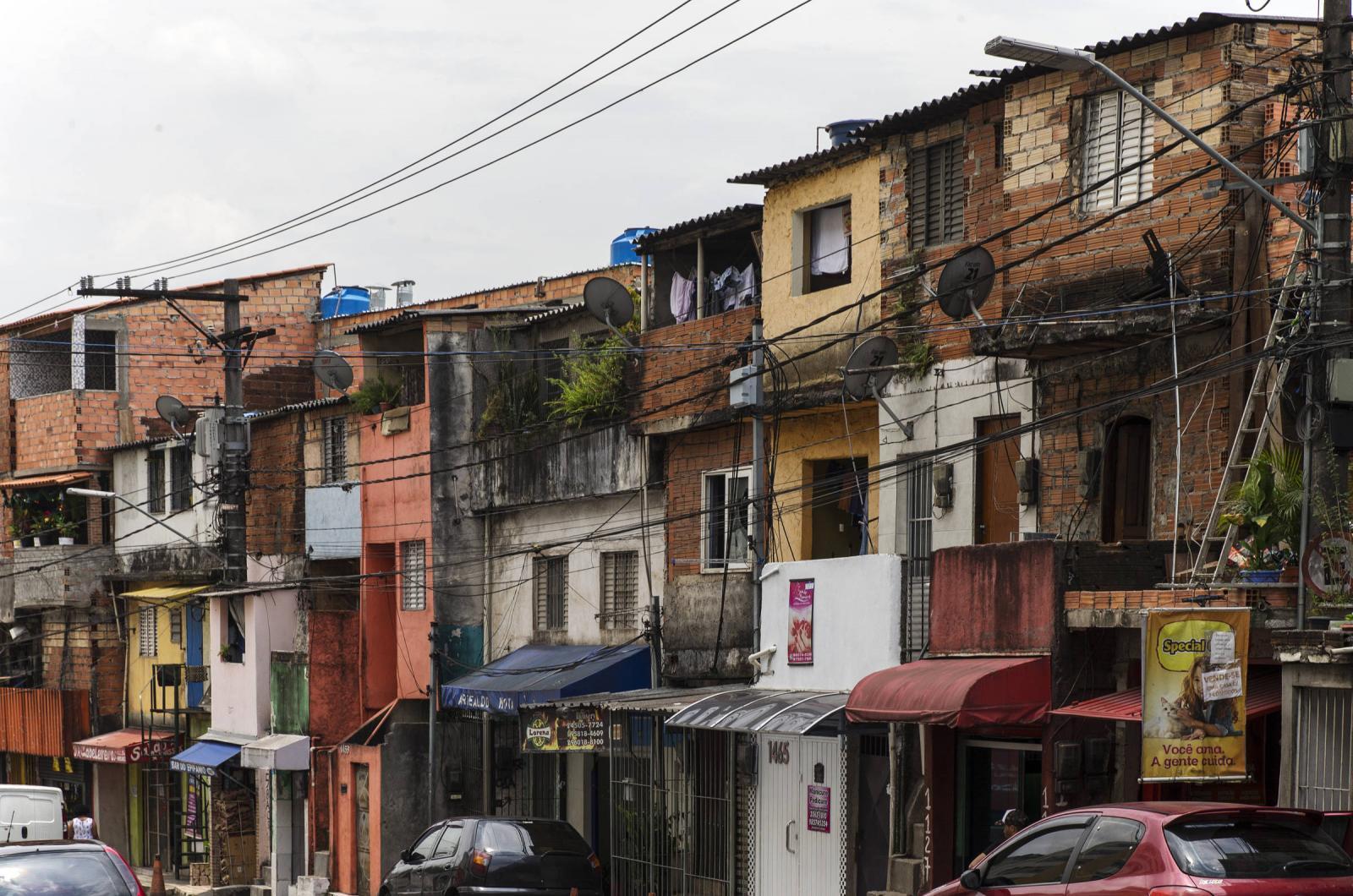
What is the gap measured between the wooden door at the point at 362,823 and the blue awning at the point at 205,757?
3.95 m

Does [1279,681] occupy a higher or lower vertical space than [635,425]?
lower

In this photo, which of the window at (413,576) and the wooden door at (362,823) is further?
the window at (413,576)

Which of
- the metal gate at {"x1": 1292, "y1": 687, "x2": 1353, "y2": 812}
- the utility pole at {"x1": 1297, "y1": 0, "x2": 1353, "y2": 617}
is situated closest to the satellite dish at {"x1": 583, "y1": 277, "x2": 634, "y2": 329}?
the utility pole at {"x1": 1297, "y1": 0, "x2": 1353, "y2": 617}

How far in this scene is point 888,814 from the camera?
22031 millimetres

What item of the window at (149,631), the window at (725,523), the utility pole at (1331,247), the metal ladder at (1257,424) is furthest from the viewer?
the window at (149,631)

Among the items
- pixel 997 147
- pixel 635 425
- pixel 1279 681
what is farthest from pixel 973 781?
pixel 635 425

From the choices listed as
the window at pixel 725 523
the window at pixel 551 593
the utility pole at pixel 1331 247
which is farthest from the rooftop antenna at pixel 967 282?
the window at pixel 551 593

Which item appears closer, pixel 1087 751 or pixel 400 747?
pixel 1087 751

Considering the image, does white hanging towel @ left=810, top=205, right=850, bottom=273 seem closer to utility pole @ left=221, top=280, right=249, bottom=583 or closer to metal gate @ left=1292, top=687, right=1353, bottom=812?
metal gate @ left=1292, top=687, right=1353, bottom=812

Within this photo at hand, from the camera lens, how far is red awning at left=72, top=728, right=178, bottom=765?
40344 mm

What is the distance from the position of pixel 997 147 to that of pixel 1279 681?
7.82m

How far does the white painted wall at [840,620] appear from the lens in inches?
851

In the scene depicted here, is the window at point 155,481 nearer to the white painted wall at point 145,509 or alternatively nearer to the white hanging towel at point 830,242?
the white painted wall at point 145,509

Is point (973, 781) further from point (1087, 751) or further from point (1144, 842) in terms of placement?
point (1144, 842)
